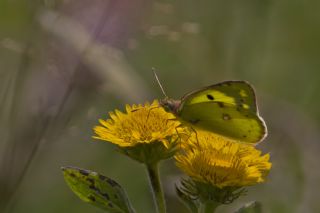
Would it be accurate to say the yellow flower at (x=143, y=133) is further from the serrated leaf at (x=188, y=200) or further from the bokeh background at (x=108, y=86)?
the bokeh background at (x=108, y=86)

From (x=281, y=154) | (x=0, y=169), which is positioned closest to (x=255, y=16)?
(x=281, y=154)

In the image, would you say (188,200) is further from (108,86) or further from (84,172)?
(108,86)

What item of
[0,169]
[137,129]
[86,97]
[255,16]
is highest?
[255,16]

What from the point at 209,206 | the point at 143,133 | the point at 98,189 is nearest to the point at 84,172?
the point at 98,189

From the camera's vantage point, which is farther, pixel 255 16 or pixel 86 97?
pixel 255 16

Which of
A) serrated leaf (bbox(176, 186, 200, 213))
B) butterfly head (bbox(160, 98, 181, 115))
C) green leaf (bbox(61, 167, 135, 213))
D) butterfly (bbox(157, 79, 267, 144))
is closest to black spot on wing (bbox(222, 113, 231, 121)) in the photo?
butterfly (bbox(157, 79, 267, 144))

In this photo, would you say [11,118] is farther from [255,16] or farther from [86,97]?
[255,16]
